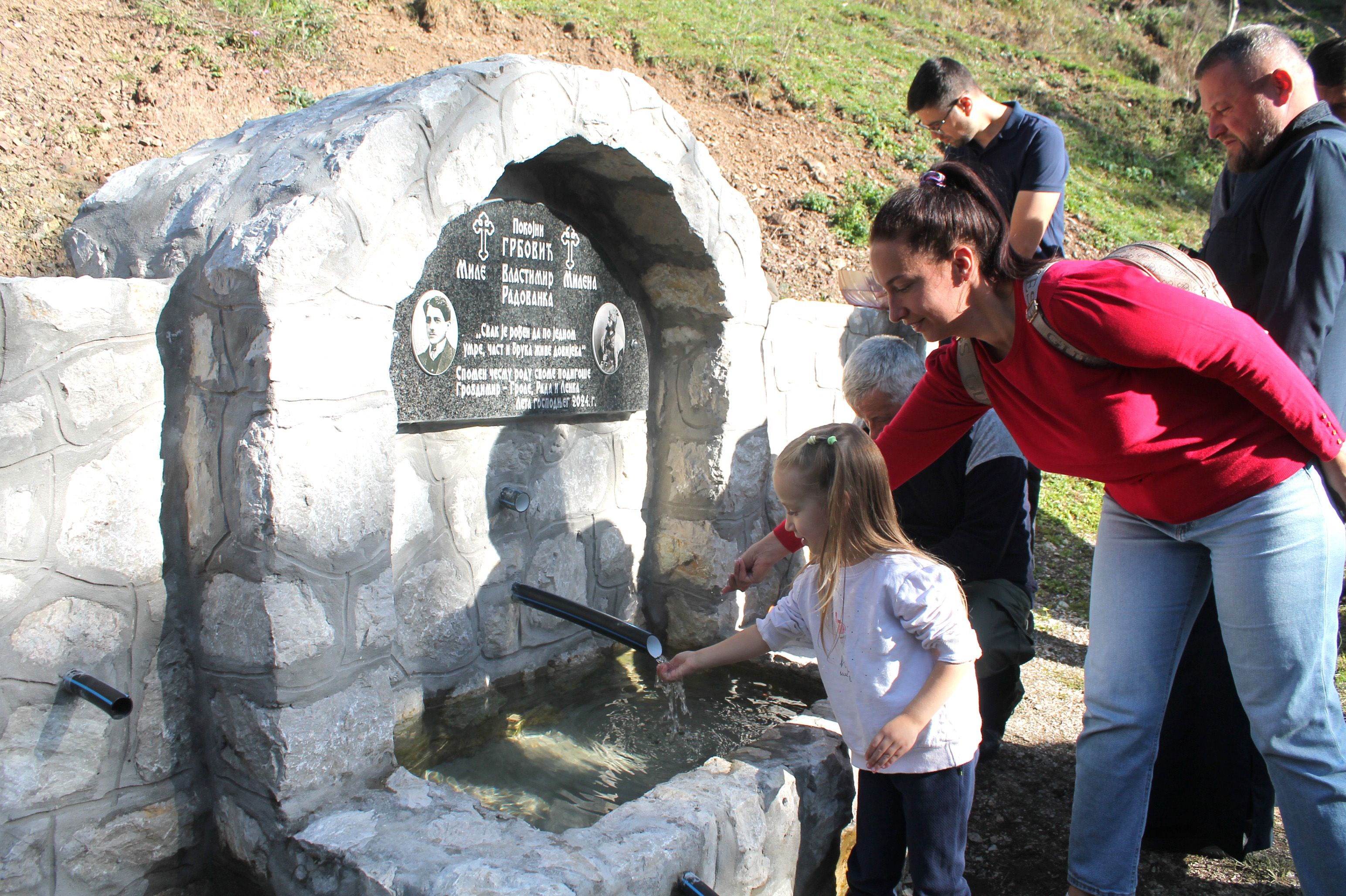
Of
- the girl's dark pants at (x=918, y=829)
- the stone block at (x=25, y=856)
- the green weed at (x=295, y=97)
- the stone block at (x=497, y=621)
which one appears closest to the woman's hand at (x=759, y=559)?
the girl's dark pants at (x=918, y=829)

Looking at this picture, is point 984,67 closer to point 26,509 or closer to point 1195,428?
point 1195,428

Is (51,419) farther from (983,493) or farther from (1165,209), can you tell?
(1165,209)

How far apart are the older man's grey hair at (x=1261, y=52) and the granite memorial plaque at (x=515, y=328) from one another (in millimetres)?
1852

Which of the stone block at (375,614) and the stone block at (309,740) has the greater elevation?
the stone block at (375,614)

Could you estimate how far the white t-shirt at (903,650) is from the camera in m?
1.69

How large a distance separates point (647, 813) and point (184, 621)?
117 cm

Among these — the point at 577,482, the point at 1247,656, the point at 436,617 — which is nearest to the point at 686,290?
the point at 577,482

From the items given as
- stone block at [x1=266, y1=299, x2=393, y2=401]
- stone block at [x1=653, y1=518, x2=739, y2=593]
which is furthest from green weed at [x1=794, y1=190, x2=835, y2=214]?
stone block at [x1=266, y1=299, x2=393, y2=401]

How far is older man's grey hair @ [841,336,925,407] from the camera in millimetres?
2533

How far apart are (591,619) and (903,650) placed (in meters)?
0.98

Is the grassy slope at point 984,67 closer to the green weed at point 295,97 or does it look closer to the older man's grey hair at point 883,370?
the green weed at point 295,97

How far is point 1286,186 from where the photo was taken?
1.97 m

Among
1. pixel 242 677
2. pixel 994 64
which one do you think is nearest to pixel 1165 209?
pixel 994 64

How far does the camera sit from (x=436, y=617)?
2588 mm
